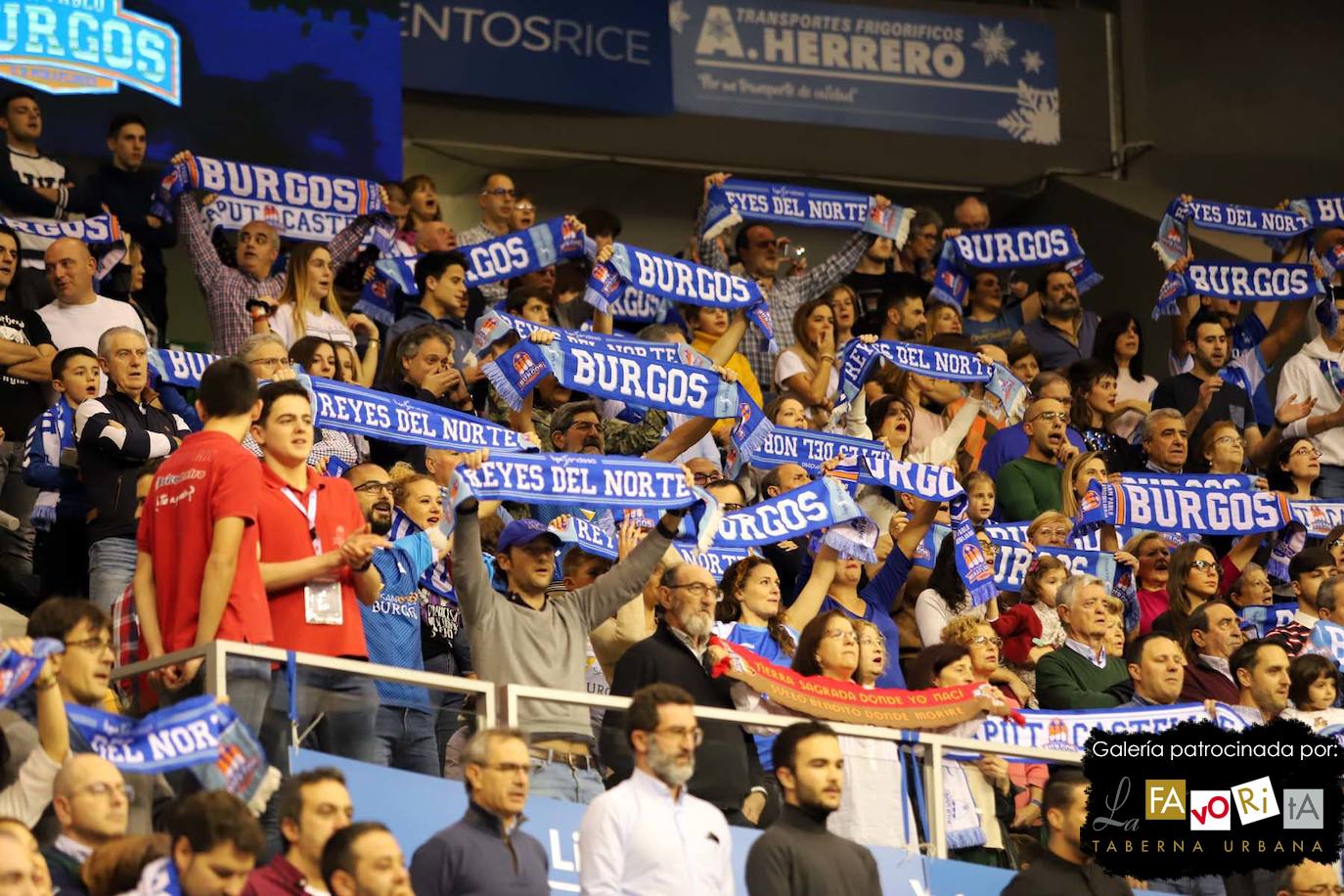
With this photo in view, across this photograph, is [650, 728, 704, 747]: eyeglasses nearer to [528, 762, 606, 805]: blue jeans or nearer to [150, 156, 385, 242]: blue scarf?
[528, 762, 606, 805]: blue jeans

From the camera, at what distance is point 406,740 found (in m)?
7.39

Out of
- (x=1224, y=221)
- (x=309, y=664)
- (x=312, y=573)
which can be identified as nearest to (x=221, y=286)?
(x=312, y=573)

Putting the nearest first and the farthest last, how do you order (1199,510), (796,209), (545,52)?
(1199,510) < (796,209) < (545,52)

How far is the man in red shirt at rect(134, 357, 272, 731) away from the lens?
23.2 feet

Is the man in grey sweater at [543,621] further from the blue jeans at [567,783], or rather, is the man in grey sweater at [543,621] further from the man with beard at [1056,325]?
the man with beard at [1056,325]

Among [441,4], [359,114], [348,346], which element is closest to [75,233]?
[348,346]

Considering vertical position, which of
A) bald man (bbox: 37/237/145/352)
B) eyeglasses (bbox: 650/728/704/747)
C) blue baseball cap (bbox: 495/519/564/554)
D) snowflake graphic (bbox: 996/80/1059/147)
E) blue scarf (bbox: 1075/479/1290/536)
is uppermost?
snowflake graphic (bbox: 996/80/1059/147)

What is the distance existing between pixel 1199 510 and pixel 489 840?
19.1 feet

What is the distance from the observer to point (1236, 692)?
9820mm

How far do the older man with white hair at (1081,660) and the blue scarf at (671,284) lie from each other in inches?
108

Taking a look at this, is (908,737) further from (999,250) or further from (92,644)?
(999,250)

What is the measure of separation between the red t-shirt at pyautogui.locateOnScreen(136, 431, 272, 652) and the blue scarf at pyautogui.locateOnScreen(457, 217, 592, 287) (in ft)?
17.3

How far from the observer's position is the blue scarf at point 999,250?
14.7 meters

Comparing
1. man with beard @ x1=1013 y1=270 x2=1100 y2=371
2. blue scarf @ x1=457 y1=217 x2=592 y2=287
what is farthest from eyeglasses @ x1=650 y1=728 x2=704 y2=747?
man with beard @ x1=1013 y1=270 x2=1100 y2=371
